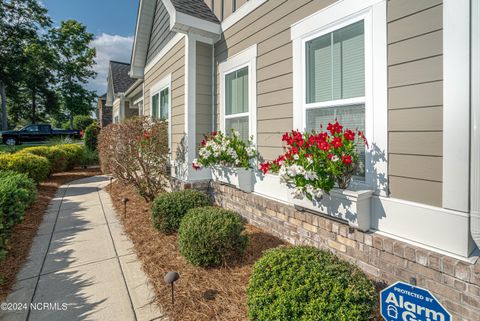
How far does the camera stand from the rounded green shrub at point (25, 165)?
22.9 ft

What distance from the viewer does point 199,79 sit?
534 centimetres

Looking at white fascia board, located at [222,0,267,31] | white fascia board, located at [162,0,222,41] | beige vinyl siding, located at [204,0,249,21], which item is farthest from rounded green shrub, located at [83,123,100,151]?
white fascia board, located at [222,0,267,31]

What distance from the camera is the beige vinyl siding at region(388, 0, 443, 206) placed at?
85.4 inches

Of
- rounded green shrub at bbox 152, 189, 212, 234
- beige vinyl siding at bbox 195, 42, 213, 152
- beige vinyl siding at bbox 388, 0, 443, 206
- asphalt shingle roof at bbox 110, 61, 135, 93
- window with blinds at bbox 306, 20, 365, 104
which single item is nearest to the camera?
beige vinyl siding at bbox 388, 0, 443, 206

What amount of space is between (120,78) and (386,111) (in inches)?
643

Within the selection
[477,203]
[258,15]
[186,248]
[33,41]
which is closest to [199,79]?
[258,15]

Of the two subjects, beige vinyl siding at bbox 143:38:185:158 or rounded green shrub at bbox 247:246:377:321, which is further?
beige vinyl siding at bbox 143:38:185:158

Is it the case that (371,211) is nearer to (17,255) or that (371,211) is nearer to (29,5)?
(17,255)

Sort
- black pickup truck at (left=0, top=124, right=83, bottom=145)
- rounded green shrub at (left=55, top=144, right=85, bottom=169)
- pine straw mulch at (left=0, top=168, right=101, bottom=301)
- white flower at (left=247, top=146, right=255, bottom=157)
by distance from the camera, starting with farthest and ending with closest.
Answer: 1. black pickup truck at (left=0, top=124, right=83, bottom=145)
2. rounded green shrub at (left=55, top=144, right=85, bottom=169)
3. white flower at (left=247, top=146, right=255, bottom=157)
4. pine straw mulch at (left=0, top=168, right=101, bottom=301)

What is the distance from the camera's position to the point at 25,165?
283 inches

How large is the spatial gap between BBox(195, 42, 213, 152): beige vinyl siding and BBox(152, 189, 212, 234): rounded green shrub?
1459mm

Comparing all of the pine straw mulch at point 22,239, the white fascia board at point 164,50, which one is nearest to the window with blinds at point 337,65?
the white fascia board at point 164,50

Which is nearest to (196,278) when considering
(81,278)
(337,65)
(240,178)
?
(81,278)

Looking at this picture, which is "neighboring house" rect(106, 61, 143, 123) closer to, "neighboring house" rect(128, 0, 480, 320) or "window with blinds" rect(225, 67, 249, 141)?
"window with blinds" rect(225, 67, 249, 141)
